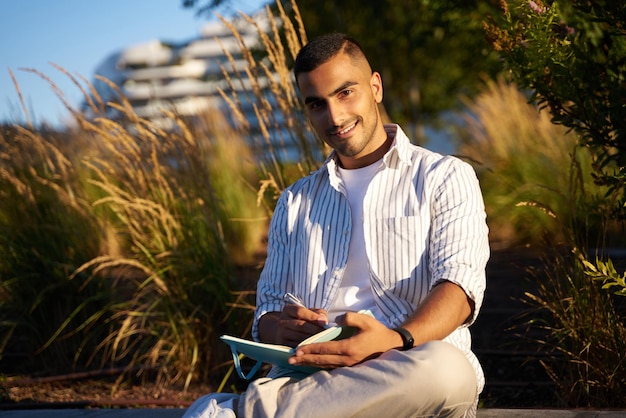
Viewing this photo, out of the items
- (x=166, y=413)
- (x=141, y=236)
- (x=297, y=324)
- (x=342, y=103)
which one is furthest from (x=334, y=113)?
(x=141, y=236)

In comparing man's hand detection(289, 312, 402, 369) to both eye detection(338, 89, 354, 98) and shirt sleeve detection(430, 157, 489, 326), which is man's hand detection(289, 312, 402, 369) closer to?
shirt sleeve detection(430, 157, 489, 326)

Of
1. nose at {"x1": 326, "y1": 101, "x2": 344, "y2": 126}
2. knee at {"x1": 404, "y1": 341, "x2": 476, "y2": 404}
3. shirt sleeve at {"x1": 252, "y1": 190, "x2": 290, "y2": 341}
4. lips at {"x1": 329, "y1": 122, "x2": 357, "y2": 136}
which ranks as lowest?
knee at {"x1": 404, "y1": 341, "x2": 476, "y2": 404}

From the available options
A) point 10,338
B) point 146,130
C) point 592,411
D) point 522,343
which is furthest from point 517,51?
point 10,338

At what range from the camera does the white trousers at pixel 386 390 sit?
2.35 meters

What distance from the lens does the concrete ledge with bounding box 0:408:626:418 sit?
10.1 feet

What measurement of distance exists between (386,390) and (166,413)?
1618 mm

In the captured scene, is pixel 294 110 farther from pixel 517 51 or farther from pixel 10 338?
pixel 10 338

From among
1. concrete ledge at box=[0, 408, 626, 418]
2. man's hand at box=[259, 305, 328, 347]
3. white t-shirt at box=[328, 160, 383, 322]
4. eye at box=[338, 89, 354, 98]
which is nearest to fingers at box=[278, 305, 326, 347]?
man's hand at box=[259, 305, 328, 347]

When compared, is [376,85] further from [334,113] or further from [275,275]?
[275,275]

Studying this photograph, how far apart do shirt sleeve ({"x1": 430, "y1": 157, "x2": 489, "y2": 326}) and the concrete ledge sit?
0.59 m

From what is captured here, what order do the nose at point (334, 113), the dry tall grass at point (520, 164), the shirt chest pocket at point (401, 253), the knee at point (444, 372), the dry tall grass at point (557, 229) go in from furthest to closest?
1. the dry tall grass at point (520, 164)
2. the dry tall grass at point (557, 229)
3. the nose at point (334, 113)
4. the shirt chest pocket at point (401, 253)
5. the knee at point (444, 372)

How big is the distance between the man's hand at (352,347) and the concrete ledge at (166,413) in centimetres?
93

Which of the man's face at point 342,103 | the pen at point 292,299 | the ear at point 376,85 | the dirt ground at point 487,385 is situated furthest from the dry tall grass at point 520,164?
the pen at point 292,299

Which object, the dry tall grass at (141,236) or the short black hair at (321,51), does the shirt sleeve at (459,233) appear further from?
the dry tall grass at (141,236)
